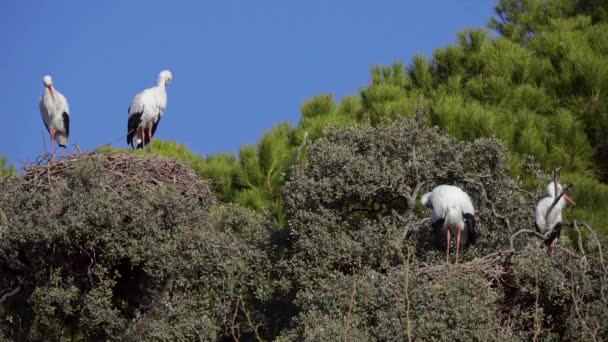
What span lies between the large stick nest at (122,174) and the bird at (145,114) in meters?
2.74

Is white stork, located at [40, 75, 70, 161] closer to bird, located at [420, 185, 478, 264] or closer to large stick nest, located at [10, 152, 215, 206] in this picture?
Answer: large stick nest, located at [10, 152, 215, 206]

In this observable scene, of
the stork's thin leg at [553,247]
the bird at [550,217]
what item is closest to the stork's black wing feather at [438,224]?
the bird at [550,217]

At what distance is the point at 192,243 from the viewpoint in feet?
34.4

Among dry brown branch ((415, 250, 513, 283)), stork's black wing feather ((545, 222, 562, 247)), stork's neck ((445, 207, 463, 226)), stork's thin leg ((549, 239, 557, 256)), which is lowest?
dry brown branch ((415, 250, 513, 283))

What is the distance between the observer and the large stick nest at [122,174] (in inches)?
433

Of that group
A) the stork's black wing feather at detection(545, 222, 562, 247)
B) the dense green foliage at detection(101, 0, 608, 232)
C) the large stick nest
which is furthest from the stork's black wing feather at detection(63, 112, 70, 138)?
the stork's black wing feather at detection(545, 222, 562, 247)

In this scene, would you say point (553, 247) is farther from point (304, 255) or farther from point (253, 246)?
point (253, 246)

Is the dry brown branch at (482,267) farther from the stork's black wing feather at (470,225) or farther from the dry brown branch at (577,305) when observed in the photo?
the stork's black wing feather at (470,225)

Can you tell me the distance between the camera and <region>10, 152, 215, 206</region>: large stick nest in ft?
36.1

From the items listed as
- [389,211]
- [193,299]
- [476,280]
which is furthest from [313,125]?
[476,280]

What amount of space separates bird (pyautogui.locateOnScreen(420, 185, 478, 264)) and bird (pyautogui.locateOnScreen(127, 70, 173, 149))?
195 inches

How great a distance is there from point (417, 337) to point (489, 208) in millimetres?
3084

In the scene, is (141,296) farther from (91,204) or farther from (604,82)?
(604,82)

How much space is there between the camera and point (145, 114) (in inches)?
567
